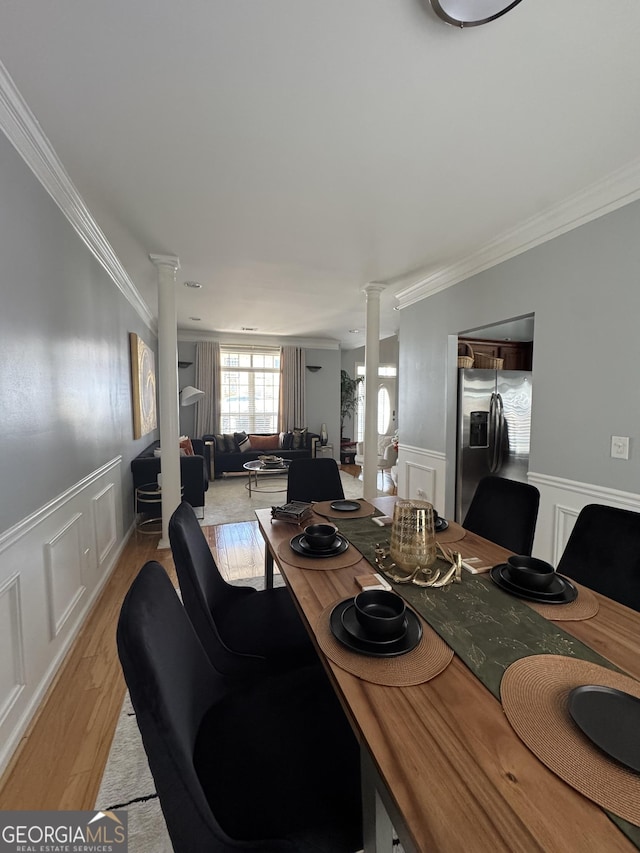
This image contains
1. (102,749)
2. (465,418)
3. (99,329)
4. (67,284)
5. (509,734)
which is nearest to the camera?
(509,734)

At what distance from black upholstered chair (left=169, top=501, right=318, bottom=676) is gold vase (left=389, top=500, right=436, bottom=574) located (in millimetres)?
496

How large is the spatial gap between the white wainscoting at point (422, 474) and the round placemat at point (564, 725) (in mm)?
2807

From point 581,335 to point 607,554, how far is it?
4.98 feet

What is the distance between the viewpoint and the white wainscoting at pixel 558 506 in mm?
2250

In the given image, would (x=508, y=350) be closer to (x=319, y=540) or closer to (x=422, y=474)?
(x=422, y=474)

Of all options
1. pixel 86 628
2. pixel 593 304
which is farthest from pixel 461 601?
pixel 86 628

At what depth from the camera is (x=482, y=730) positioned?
2.22 ft

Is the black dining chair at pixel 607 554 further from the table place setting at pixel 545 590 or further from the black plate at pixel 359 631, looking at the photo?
the black plate at pixel 359 631

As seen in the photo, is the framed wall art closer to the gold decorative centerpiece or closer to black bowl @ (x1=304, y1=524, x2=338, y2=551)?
black bowl @ (x1=304, y1=524, x2=338, y2=551)

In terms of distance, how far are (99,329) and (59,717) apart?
2406 mm

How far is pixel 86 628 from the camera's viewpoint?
2.21 meters

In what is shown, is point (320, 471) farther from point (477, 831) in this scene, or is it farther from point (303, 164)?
point (477, 831)

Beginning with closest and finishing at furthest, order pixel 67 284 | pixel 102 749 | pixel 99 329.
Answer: pixel 102 749 → pixel 67 284 → pixel 99 329

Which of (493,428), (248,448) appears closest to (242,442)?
(248,448)
